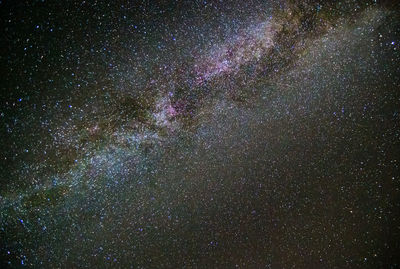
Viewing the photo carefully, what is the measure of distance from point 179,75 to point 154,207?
132 cm

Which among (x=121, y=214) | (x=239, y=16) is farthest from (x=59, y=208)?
(x=239, y=16)

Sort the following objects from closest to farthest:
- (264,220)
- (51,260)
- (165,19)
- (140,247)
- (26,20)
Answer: (26,20) < (165,19) < (51,260) < (140,247) < (264,220)

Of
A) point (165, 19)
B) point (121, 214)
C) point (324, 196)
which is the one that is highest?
point (165, 19)

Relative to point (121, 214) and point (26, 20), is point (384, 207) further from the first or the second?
point (26, 20)

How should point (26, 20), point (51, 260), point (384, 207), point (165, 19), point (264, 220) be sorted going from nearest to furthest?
point (26, 20), point (165, 19), point (51, 260), point (264, 220), point (384, 207)

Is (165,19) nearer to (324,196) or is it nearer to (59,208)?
(59,208)

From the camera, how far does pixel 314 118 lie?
7.54 ft

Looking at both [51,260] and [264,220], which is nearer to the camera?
[51,260]

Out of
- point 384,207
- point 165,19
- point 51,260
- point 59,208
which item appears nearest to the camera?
point 165,19

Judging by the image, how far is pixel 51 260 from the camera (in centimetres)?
212

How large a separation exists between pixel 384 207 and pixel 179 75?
295 centimetres

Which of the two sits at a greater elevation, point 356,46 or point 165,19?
point 165,19

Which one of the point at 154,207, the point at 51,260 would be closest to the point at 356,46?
the point at 154,207

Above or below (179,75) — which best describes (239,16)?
above
